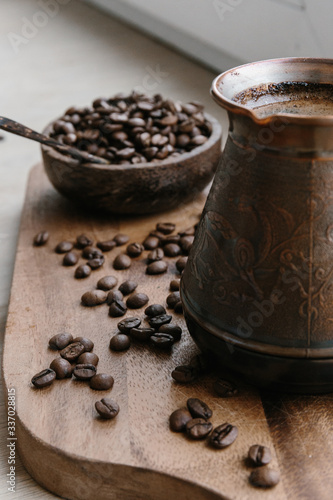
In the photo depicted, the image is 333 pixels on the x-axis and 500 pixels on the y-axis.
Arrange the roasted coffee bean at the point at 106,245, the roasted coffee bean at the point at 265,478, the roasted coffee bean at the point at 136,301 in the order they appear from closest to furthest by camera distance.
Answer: the roasted coffee bean at the point at 265,478 < the roasted coffee bean at the point at 136,301 < the roasted coffee bean at the point at 106,245

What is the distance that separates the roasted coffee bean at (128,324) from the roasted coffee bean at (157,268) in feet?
0.66

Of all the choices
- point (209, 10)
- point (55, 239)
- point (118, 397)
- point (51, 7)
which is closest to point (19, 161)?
point (55, 239)

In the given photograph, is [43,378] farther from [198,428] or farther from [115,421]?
[198,428]

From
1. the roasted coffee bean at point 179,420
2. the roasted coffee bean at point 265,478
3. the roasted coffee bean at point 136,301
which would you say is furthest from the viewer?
the roasted coffee bean at point 136,301

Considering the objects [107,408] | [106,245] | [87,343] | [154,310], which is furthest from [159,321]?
[106,245]

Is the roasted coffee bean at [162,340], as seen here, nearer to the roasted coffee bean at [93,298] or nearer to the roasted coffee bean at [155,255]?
the roasted coffee bean at [93,298]

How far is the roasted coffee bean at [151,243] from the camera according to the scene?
1.60 m

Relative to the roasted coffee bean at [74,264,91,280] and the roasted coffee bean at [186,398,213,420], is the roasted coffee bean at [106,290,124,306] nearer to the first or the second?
the roasted coffee bean at [74,264,91,280]

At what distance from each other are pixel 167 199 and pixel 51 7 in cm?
257

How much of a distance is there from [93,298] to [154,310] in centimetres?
14

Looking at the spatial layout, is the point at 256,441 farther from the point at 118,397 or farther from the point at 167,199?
the point at 167,199

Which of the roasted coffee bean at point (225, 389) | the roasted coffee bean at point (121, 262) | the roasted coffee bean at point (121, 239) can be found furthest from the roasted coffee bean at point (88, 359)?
the roasted coffee bean at point (121, 239)

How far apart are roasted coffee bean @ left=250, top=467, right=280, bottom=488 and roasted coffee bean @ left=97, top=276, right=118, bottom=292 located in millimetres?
587

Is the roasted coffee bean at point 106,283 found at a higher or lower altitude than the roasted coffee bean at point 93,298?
lower
